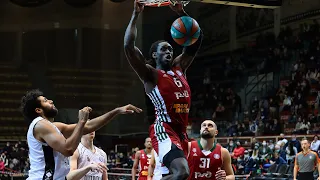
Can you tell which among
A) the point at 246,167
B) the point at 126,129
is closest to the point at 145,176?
the point at 246,167

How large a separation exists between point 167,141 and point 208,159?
1529mm

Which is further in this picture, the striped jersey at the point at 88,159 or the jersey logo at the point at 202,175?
the striped jersey at the point at 88,159

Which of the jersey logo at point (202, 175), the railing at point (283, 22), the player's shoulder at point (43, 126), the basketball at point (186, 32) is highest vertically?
the railing at point (283, 22)

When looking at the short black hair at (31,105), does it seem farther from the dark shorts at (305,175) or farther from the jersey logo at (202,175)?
the dark shorts at (305,175)

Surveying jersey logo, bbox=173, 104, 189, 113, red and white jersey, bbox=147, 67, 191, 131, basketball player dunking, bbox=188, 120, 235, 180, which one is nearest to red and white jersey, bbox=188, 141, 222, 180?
basketball player dunking, bbox=188, 120, 235, 180

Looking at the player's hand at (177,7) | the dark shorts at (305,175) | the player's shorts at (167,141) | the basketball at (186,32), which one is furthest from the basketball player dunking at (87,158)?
the dark shorts at (305,175)

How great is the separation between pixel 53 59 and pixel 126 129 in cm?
523

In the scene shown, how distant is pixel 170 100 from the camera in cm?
772

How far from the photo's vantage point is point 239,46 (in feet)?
114

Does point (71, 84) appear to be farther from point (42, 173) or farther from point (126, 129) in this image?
point (42, 173)

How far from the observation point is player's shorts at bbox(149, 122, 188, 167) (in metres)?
7.57

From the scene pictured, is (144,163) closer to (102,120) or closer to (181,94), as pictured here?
(181,94)

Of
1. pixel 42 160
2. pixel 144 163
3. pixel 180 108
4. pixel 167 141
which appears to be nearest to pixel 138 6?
pixel 180 108

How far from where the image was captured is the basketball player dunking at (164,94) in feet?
24.7
